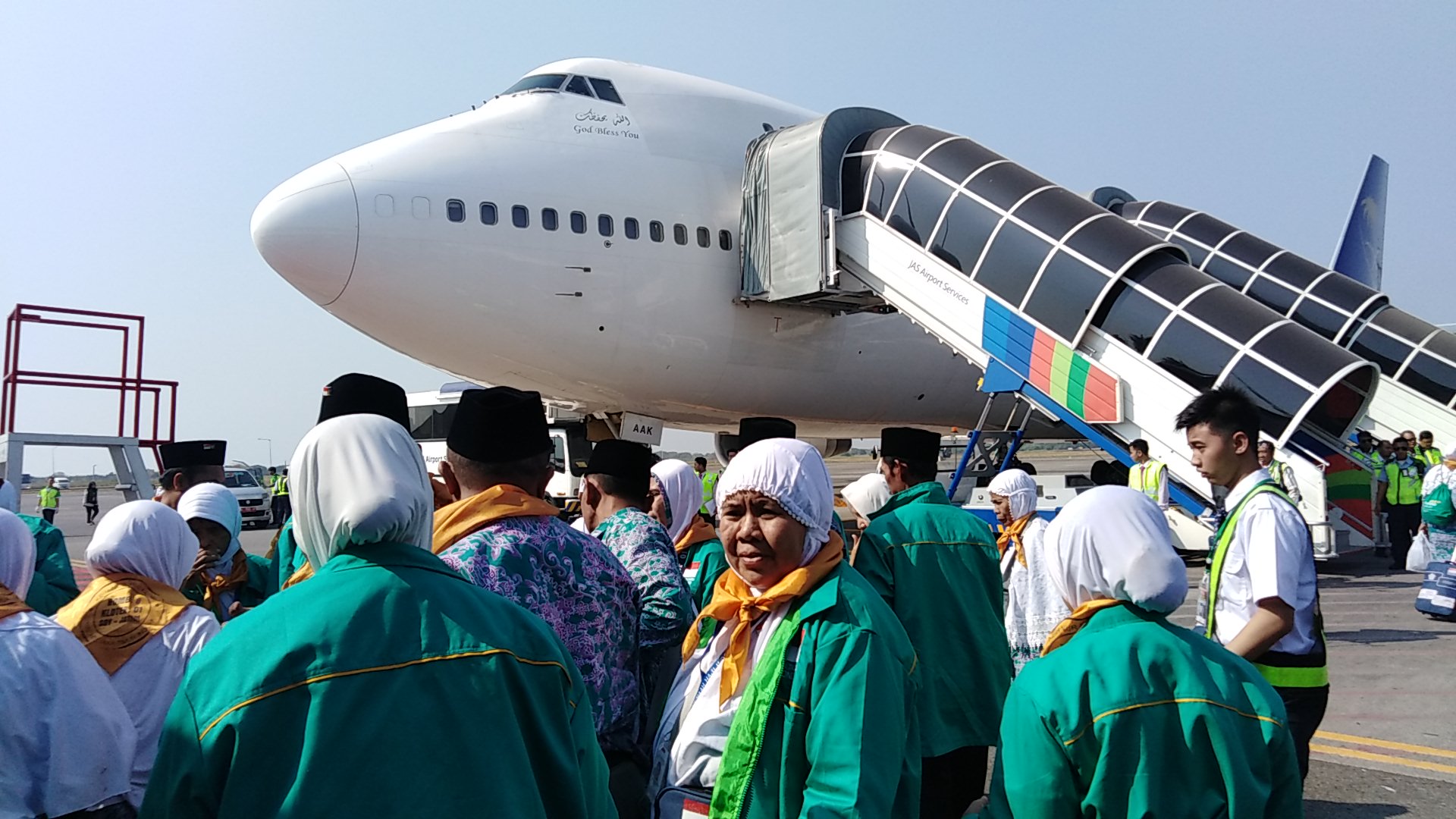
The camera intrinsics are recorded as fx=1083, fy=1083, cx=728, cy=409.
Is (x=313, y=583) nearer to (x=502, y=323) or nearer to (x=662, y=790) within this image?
(x=662, y=790)

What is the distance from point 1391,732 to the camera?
563 centimetres

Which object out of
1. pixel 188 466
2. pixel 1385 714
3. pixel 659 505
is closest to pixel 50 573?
pixel 188 466

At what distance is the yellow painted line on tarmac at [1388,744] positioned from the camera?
527cm

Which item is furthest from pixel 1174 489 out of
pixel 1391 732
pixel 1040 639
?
pixel 1040 639

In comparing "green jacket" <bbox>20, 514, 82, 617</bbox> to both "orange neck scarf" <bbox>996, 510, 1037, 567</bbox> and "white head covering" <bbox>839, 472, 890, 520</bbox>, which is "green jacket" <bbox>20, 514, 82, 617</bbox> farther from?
"orange neck scarf" <bbox>996, 510, 1037, 567</bbox>

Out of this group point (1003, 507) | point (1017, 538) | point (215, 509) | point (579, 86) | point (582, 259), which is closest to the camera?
point (215, 509)

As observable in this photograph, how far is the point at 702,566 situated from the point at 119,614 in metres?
1.99

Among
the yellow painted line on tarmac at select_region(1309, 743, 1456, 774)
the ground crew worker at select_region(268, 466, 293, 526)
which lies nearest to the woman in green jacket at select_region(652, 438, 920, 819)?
the yellow painted line on tarmac at select_region(1309, 743, 1456, 774)

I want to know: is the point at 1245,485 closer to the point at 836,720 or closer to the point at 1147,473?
the point at 836,720

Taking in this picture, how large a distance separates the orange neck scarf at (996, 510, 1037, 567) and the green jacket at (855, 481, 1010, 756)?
4.87 ft

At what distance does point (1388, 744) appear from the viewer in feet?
17.8

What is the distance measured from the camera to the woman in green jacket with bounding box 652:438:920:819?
6.95 ft

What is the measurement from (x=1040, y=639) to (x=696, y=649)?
2.68m

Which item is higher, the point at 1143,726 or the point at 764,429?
the point at 1143,726
